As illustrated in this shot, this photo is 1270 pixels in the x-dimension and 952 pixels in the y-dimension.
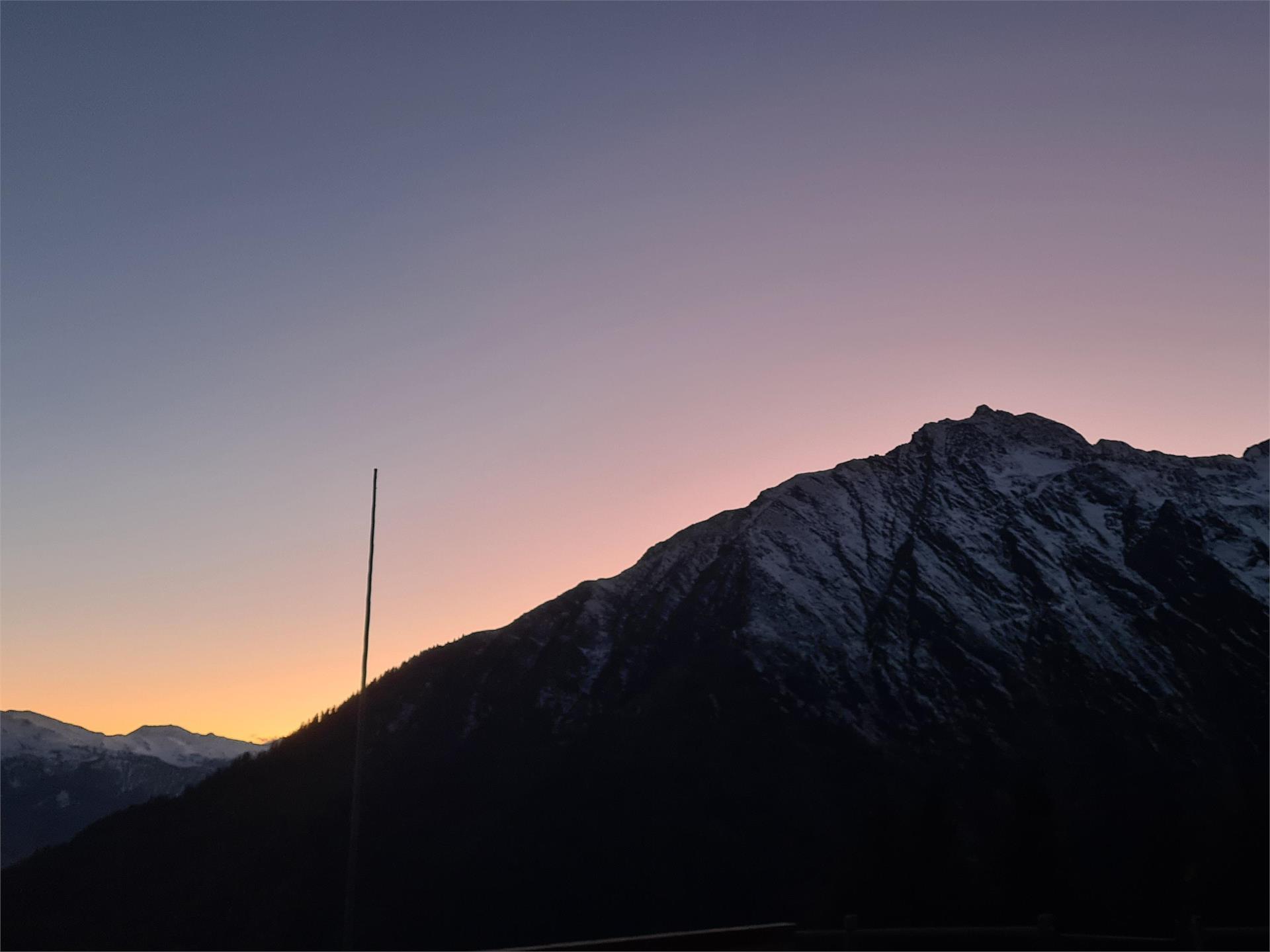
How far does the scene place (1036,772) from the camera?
9681 cm

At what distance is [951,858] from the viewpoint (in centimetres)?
8700

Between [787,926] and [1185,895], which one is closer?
[787,926]

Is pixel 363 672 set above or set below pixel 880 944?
above

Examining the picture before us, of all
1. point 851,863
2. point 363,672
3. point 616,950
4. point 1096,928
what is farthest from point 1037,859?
point 616,950

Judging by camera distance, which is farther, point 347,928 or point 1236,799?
point 1236,799

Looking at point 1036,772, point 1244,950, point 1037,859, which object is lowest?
point 1244,950

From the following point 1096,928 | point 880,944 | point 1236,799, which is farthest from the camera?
point 1096,928

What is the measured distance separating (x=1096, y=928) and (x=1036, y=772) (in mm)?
19054

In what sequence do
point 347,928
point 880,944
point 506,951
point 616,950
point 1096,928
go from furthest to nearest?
point 1096,928 < point 347,928 < point 880,944 < point 616,950 < point 506,951

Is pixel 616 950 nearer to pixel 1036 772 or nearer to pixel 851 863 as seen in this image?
pixel 851 863

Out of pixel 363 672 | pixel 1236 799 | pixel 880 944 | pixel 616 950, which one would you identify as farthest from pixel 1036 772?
pixel 616 950

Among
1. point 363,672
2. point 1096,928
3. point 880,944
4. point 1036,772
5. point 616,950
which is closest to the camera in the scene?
point 616,950

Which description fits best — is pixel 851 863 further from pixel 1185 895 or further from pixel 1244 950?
pixel 1244 950

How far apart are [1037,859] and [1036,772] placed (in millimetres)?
17326
